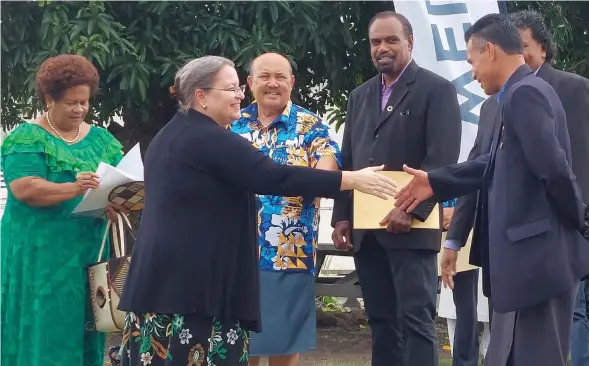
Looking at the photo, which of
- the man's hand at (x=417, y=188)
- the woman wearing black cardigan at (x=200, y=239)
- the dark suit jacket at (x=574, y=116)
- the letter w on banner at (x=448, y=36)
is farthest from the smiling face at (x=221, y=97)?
the letter w on banner at (x=448, y=36)

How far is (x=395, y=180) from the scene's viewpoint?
4.91 meters

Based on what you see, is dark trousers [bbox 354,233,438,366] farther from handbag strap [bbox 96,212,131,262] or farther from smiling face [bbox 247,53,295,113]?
handbag strap [bbox 96,212,131,262]

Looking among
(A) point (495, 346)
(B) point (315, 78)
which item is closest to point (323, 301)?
(B) point (315, 78)

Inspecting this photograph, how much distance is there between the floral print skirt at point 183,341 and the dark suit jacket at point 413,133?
49.1 inches

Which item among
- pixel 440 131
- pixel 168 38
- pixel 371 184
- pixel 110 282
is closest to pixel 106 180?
pixel 110 282

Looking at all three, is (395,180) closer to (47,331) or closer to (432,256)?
(432,256)

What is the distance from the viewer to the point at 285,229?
5355mm

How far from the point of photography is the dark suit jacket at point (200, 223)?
4090 millimetres

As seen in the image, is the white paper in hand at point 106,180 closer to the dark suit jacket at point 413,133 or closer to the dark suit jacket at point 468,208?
the dark suit jacket at point 413,133

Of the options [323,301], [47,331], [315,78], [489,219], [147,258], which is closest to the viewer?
[147,258]

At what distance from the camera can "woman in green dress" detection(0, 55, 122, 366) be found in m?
5.20

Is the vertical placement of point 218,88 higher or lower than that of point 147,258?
higher

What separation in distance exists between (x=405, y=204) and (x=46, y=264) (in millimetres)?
1918

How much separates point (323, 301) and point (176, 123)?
22.6 feet
